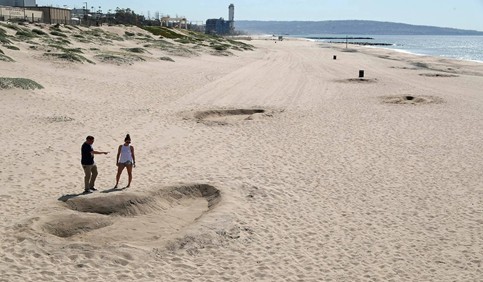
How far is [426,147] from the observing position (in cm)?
1559

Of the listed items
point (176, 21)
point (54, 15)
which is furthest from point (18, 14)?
point (176, 21)

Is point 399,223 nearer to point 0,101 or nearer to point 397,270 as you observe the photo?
point 397,270

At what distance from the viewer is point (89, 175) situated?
32.0 feet

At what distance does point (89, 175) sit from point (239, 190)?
10.1 feet

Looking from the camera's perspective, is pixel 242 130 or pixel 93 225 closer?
pixel 93 225

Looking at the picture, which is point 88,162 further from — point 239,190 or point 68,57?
point 68,57

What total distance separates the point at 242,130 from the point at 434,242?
30.1 ft

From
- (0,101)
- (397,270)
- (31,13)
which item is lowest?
(397,270)

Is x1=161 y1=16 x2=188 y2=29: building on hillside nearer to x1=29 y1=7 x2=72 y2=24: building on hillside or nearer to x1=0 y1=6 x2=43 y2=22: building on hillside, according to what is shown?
x1=29 y1=7 x2=72 y2=24: building on hillside

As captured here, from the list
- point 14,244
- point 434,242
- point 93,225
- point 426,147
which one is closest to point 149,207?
point 93,225

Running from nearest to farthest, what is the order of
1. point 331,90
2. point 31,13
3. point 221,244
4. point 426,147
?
point 221,244, point 426,147, point 331,90, point 31,13

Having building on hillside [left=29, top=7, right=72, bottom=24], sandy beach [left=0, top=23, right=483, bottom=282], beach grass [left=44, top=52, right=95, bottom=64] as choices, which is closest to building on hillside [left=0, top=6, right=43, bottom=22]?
building on hillside [left=29, top=7, right=72, bottom=24]

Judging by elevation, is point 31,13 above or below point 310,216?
above

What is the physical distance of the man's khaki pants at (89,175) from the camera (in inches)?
383
